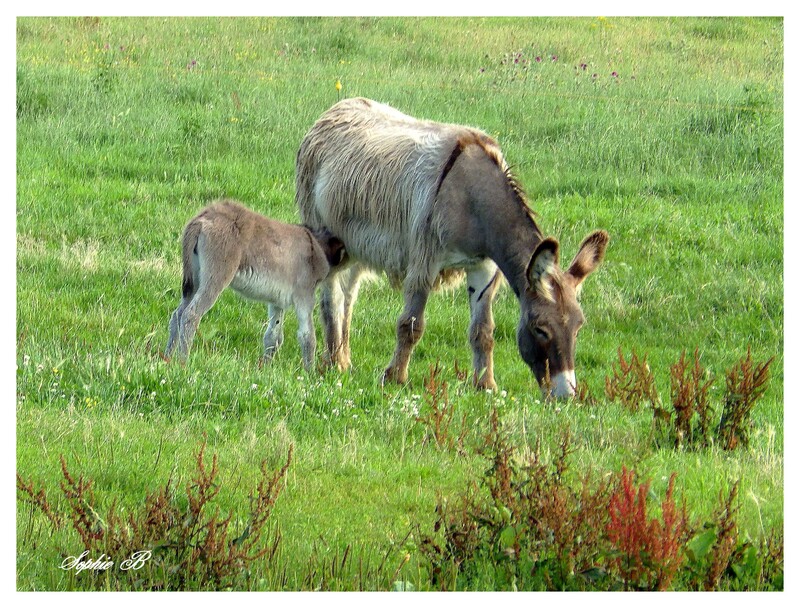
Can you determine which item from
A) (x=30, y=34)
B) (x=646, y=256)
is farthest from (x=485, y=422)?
(x=30, y=34)

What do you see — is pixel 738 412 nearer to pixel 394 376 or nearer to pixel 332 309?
pixel 394 376

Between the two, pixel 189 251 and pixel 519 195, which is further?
pixel 189 251

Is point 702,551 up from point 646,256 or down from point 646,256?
down

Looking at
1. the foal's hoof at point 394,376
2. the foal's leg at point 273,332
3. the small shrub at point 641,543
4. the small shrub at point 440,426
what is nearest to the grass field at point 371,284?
the small shrub at point 440,426

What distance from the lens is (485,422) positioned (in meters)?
6.28

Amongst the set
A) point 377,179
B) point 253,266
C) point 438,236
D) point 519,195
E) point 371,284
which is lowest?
point 371,284

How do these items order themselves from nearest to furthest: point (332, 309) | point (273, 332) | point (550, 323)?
point (550, 323) → point (273, 332) → point (332, 309)

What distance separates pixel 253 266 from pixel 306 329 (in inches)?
26.5

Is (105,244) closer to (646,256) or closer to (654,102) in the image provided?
(646,256)

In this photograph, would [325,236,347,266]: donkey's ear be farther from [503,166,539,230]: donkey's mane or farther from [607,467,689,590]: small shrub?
[607,467,689,590]: small shrub

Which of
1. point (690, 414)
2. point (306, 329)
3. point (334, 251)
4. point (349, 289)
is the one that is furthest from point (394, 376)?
point (690, 414)

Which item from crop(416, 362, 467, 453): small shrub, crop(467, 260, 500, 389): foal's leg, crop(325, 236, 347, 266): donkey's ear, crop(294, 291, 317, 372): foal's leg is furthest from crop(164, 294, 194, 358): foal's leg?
crop(416, 362, 467, 453): small shrub

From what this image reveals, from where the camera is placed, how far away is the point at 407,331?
785cm

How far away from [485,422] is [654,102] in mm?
8985
